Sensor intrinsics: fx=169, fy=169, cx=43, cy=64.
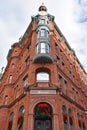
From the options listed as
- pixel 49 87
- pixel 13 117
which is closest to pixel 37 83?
pixel 49 87

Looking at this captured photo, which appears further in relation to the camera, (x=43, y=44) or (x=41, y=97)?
(x=43, y=44)

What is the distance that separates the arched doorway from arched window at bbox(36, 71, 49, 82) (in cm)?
462

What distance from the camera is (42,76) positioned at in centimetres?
2736

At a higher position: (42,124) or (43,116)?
(43,116)

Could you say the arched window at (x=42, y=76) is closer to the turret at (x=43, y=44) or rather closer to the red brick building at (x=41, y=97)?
the red brick building at (x=41, y=97)

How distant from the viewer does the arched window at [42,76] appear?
1053 inches

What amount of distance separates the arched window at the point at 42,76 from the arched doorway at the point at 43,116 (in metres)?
4.62

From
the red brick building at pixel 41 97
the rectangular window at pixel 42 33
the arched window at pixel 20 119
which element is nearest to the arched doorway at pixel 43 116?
the red brick building at pixel 41 97

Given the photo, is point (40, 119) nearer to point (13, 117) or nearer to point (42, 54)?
point (13, 117)

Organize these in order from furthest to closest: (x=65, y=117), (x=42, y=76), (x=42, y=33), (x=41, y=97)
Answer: (x=42, y=33) < (x=42, y=76) < (x=65, y=117) < (x=41, y=97)

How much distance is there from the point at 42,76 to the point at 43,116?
7.18 m

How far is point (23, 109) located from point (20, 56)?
18.1 meters

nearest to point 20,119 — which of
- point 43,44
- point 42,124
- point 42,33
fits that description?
point 42,124

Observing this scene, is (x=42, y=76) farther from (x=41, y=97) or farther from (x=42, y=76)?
(x=41, y=97)
